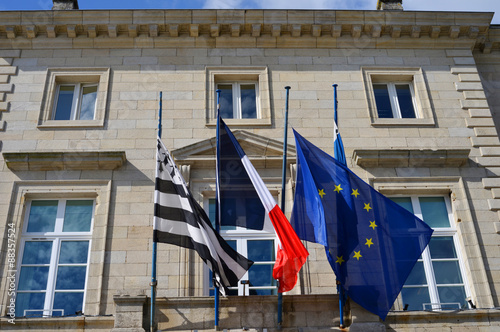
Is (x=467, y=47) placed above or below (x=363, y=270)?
Result: above

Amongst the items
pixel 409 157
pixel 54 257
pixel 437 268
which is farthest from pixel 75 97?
pixel 437 268

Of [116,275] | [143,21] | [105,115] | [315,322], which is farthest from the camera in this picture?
[143,21]

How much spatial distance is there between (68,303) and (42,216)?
2.11 meters

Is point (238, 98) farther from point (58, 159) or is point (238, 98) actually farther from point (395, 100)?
point (58, 159)

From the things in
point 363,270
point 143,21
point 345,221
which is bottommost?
point 363,270

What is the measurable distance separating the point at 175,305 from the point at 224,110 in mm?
5659

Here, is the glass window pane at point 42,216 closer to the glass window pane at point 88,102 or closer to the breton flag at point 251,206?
the glass window pane at point 88,102

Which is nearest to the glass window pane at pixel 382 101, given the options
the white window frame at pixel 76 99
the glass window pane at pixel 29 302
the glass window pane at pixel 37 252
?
the white window frame at pixel 76 99

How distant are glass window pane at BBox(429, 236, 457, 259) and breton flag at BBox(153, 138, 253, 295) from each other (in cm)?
429

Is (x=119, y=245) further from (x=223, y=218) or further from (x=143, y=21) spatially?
(x=143, y=21)

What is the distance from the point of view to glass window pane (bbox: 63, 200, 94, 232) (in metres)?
13.8

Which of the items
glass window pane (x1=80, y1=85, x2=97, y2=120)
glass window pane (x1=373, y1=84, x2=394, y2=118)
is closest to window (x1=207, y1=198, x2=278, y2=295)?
glass window pane (x1=80, y1=85, x2=97, y2=120)

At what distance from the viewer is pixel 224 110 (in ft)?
52.3

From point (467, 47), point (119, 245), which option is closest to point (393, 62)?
point (467, 47)
